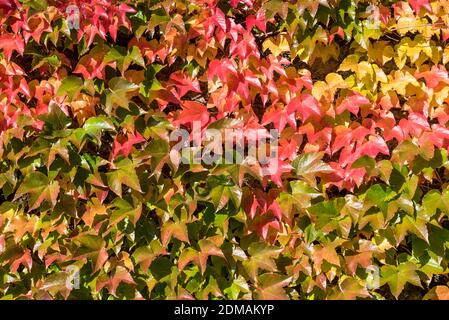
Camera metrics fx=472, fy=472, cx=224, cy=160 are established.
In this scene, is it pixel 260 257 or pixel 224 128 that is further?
pixel 260 257

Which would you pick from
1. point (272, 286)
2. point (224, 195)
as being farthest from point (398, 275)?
point (224, 195)

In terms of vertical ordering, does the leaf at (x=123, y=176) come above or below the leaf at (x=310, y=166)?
below

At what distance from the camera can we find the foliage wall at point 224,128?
1941mm

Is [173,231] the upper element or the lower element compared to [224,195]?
lower

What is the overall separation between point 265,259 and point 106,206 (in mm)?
720

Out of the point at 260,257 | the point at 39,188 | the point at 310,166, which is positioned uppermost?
the point at 310,166

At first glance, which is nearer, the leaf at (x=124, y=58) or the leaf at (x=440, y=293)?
the leaf at (x=124, y=58)

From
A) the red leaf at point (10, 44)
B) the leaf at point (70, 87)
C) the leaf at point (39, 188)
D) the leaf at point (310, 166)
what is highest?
the red leaf at point (10, 44)

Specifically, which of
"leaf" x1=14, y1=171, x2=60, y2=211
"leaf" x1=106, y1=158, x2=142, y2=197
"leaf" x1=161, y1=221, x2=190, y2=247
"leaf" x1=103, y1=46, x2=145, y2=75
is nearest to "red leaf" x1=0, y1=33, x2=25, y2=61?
"leaf" x1=103, y1=46, x2=145, y2=75

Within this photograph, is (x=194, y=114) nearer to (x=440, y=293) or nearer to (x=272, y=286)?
(x=272, y=286)

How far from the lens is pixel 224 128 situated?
190cm

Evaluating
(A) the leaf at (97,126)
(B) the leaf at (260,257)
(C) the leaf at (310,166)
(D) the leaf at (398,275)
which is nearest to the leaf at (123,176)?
(A) the leaf at (97,126)

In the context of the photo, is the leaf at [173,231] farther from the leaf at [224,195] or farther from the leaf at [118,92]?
the leaf at [118,92]

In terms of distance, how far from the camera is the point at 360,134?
6.40ft
